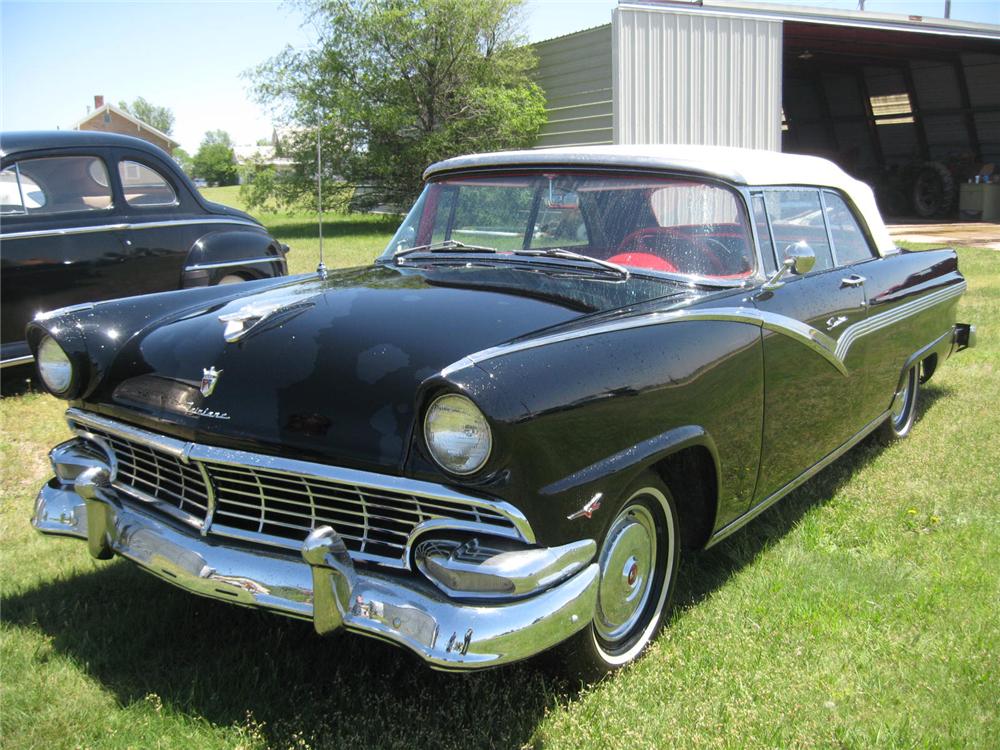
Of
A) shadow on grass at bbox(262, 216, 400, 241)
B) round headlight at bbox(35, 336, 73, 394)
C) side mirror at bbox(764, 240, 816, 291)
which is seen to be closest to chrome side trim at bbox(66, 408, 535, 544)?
round headlight at bbox(35, 336, 73, 394)

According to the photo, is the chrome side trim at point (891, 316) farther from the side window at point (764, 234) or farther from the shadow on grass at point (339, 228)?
the shadow on grass at point (339, 228)

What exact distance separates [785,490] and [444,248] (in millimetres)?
1578

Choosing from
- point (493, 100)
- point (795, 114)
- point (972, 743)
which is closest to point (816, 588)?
point (972, 743)

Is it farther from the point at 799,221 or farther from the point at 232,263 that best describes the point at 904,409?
the point at 232,263

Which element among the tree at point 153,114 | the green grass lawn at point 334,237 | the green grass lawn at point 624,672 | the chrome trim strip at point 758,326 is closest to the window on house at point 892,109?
the green grass lawn at point 334,237

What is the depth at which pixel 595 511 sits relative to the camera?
226 centimetres

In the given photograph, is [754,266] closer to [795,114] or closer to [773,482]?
[773,482]

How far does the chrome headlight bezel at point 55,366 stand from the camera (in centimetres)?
293

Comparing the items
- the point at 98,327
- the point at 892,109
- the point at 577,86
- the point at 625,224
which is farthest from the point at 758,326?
the point at 892,109

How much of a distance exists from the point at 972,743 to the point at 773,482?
1108mm

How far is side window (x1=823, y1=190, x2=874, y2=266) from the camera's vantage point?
4.04m

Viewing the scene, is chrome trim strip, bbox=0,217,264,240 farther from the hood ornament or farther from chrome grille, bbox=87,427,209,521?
the hood ornament

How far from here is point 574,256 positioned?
3186 millimetres

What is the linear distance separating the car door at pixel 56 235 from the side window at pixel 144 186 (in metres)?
0.12
